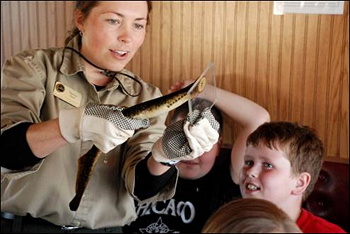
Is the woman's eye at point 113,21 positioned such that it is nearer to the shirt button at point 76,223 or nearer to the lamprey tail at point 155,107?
the lamprey tail at point 155,107

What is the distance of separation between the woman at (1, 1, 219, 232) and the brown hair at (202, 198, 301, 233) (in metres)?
0.70

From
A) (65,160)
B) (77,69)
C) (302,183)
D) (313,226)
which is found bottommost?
(313,226)

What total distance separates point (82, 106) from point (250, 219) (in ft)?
3.10

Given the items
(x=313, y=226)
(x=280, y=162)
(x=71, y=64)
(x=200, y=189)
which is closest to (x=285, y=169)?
(x=280, y=162)

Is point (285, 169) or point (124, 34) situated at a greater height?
point (124, 34)

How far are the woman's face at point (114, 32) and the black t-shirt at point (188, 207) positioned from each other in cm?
82

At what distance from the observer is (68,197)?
5.71ft

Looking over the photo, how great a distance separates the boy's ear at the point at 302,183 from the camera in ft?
6.15

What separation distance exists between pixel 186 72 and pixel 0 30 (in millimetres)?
1011

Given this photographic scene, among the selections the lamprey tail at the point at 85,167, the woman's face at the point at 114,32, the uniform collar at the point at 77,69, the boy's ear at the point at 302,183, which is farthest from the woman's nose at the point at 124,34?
the boy's ear at the point at 302,183

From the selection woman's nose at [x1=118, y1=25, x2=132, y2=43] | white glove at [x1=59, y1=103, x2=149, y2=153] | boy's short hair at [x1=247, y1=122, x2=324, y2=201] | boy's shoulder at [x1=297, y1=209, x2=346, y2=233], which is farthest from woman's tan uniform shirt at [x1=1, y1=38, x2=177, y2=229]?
boy's shoulder at [x1=297, y1=209, x2=346, y2=233]

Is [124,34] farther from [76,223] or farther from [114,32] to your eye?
[76,223]

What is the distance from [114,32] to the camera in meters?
1.66

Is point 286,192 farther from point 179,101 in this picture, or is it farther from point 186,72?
point 186,72
